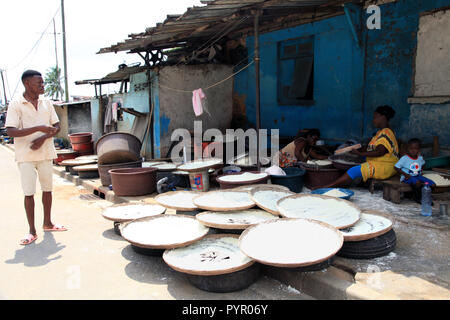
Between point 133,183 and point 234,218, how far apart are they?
2.97 metres

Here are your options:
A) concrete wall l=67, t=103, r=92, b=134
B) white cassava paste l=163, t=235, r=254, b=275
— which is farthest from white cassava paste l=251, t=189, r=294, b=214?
concrete wall l=67, t=103, r=92, b=134

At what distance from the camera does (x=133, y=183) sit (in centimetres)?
650

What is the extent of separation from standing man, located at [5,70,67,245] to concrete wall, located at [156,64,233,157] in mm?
4771

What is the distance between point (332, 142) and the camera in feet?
24.9

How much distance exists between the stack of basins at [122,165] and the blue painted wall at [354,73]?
11.9ft

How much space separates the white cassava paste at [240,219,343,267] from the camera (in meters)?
3.09

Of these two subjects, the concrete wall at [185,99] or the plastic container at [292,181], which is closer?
the plastic container at [292,181]

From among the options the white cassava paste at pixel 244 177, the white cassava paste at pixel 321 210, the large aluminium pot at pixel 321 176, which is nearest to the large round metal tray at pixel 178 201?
the white cassava paste at pixel 244 177

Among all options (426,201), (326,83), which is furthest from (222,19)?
(426,201)

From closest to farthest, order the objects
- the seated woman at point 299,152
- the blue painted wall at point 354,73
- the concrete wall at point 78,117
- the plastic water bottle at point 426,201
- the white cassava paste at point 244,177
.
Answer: the plastic water bottle at point 426,201, the white cassava paste at point 244,177, the blue painted wall at point 354,73, the seated woman at point 299,152, the concrete wall at point 78,117

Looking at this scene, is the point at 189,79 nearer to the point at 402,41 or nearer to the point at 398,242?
the point at 402,41

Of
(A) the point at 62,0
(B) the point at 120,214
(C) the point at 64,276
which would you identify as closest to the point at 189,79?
(B) the point at 120,214

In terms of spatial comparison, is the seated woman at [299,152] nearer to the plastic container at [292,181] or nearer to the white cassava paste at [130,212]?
the plastic container at [292,181]

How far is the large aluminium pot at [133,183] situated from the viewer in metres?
6.48
